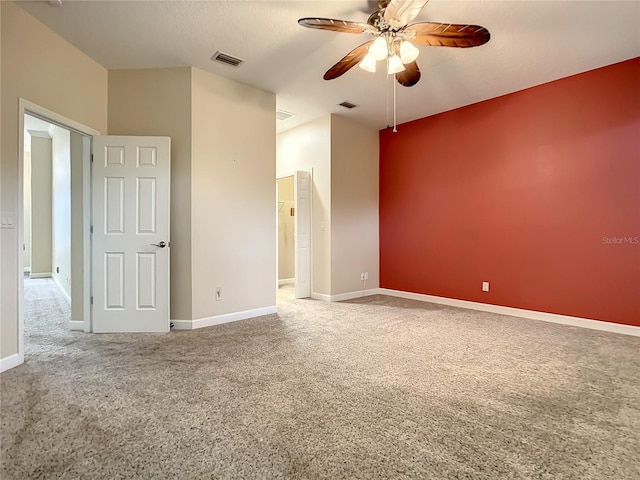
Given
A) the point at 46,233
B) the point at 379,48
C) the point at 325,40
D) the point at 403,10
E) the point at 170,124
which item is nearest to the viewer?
the point at 403,10

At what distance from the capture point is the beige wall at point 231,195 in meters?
3.67

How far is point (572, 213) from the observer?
377 centimetres

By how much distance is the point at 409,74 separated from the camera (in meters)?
2.88

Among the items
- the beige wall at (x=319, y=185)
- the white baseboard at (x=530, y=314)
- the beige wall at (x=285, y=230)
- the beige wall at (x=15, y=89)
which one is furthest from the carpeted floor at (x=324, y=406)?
the beige wall at (x=285, y=230)

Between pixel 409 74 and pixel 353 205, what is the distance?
271 cm

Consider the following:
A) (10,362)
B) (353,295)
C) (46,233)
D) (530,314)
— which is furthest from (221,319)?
(46,233)

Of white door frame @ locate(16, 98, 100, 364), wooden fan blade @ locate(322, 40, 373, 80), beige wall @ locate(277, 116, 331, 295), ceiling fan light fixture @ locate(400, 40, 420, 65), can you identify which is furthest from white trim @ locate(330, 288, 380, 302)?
ceiling fan light fixture @ locate(400, 40, 420, 65)

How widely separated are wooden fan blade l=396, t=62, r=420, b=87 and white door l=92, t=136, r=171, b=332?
2419 mm

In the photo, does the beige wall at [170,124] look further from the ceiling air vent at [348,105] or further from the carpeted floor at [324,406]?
the ceiling air vent at [348,105]

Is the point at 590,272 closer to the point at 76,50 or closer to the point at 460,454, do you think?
the point at 460,454

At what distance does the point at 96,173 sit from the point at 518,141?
4924 mm

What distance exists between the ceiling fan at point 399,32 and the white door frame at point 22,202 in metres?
2.32

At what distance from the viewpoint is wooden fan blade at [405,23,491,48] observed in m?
2.20

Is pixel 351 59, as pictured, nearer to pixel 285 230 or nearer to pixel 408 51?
pixel 408 51
